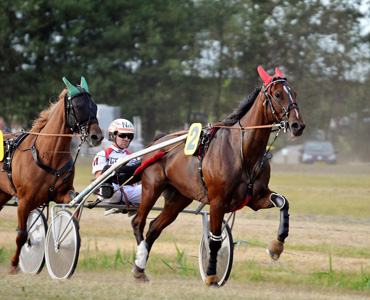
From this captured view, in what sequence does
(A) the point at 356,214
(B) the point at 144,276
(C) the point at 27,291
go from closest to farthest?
(C) the point at 27,291 → (B) the point at 144,276 → (A) the point at 356,214

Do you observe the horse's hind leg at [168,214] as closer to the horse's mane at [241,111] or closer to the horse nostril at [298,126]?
the horse's mane at [241,111]

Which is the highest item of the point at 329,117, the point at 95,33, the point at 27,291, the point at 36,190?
the point at 95,33

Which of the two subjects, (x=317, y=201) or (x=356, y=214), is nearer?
(x=356, y=214)

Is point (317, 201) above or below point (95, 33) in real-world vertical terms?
below

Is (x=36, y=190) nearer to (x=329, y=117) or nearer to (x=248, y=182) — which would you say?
(x=248, y=182)

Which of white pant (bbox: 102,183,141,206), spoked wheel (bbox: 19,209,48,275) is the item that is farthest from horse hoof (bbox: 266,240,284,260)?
spoked wheel (bbox: 19,209,48,275)

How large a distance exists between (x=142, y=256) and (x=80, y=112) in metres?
1.45

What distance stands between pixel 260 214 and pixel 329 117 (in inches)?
724

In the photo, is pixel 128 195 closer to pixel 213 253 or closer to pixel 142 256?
pixel 142 256

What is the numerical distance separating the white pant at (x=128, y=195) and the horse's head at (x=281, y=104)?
6.10 feet

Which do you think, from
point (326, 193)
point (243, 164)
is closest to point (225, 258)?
point (243, 164)

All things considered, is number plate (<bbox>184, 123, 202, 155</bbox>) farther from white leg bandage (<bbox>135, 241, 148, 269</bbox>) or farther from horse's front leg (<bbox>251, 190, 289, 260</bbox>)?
white leg bandage (<bbox>135, 241, 148, 269</bbox>)

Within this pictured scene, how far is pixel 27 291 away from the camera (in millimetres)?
6305

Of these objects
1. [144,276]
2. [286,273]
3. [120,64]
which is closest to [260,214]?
[286,273]
